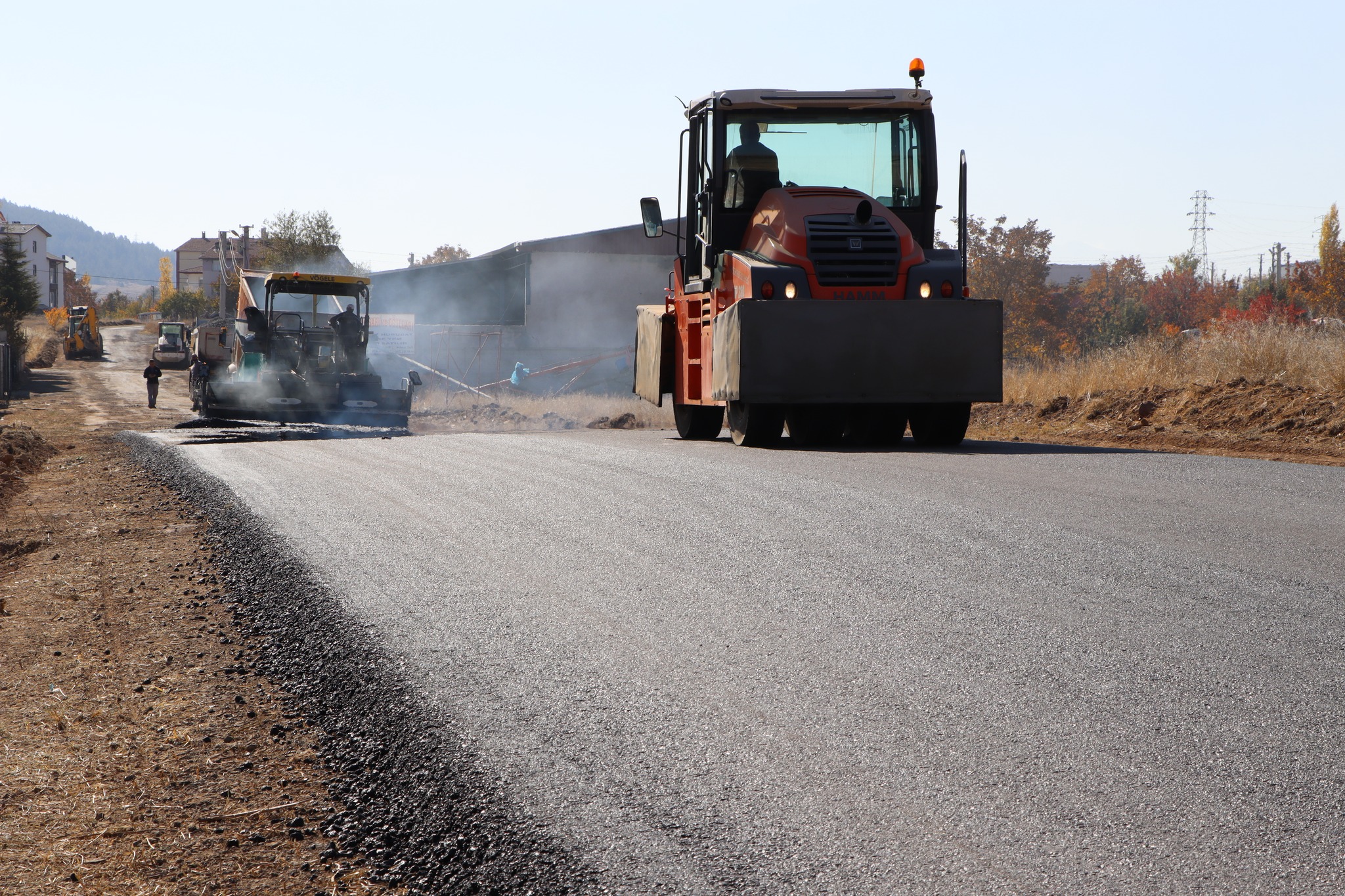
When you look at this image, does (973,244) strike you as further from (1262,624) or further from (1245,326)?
(1262,624)

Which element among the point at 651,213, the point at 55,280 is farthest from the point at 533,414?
the point at 55,280

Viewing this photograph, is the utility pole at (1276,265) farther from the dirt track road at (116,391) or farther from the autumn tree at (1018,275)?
the dirt track road at (116,391)

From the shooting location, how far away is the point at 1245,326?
15789 millimetres

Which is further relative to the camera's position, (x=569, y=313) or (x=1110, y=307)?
(x=1110, y=307)

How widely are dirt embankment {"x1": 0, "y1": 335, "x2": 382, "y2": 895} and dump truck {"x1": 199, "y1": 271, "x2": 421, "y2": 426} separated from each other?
1332 cm

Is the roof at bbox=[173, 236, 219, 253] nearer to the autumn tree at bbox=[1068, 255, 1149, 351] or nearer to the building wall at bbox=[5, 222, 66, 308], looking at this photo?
the building wall at bbox=[5, 222, 66, 308]

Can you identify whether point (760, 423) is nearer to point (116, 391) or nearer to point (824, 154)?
point (824, 154)

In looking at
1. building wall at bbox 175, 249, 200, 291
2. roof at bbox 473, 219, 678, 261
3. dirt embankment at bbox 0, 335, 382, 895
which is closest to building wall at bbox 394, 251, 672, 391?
roof at bbox 473, 219, 678, 261

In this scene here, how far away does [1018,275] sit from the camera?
57.8 m

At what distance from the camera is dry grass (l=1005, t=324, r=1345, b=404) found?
44.9ft

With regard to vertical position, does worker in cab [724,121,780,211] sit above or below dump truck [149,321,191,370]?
above

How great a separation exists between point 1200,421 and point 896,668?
10.9 meters

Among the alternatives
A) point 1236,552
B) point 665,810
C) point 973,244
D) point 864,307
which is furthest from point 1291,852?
point 973,244

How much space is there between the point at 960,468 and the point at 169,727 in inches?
236
